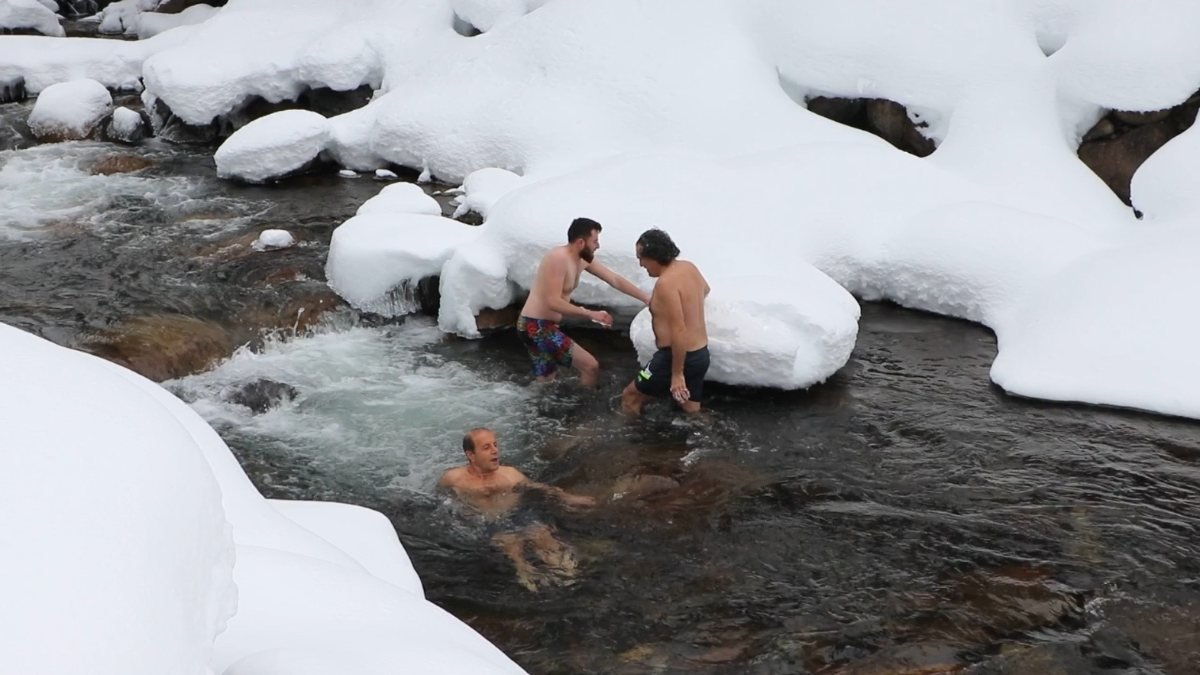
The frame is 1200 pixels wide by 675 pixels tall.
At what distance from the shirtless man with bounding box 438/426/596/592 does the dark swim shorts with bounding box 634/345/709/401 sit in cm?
125

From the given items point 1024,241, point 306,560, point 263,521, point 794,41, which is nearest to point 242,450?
point 263,521

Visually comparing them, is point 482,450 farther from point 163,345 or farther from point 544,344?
point 163,345

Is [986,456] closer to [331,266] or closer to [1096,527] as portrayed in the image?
[1096,527]

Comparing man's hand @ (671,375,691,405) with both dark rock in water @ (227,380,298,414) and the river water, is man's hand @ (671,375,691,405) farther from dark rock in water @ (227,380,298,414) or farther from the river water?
dark rock in water @ (227,380,298,414)

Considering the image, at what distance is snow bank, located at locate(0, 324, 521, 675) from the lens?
6.21ft

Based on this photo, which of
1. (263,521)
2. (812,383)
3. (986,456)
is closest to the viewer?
(263,521)

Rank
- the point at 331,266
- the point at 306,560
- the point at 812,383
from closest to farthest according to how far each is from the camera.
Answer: the point at 306,560 < the point at 812,383 < the point at 331,266

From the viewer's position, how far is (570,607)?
5.43 meters

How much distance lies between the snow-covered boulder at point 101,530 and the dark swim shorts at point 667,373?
5060mm

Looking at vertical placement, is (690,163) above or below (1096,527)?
above

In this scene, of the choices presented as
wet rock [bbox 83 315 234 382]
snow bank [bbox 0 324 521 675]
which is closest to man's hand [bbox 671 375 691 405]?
wet rock [bbox 83 315 234 382]

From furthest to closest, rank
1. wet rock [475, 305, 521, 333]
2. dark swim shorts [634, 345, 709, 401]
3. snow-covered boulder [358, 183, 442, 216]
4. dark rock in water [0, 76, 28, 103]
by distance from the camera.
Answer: dark rock in water [0, 76, 28, 103]
snow-covered boulder [358, 183, 442, 216]
wet rock [475, 305, 521, 333]
dark swim shorts [634, 345, 709, 401]

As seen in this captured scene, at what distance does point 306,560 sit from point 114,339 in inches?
218

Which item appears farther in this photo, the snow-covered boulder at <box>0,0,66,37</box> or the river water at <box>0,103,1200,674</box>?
the snow-covered boulder at <box>0,0,66,37</box>
